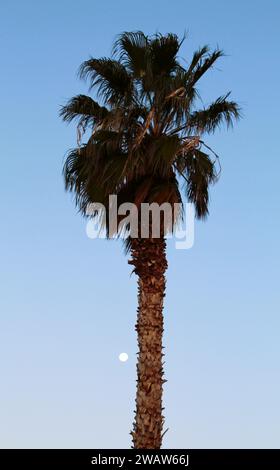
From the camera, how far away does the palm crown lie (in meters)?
23.3

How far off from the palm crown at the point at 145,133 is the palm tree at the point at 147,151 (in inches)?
1.0

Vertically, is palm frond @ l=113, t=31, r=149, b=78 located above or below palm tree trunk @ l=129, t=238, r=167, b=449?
above

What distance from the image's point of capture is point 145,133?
77.5 feet

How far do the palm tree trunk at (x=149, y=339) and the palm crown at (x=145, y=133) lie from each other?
1.41m

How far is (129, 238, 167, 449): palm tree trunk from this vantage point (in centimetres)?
2164

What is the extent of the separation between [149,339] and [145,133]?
549 cm

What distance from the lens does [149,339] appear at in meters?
22.2

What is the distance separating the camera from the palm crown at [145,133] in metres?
23.3

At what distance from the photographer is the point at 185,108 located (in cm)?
2325

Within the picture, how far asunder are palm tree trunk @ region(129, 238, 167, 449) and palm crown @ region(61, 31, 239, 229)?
1413 mm

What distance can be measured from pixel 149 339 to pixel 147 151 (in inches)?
195

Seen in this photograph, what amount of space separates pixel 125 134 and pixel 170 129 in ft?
4.02

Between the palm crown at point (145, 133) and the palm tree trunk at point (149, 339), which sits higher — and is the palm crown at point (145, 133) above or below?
above

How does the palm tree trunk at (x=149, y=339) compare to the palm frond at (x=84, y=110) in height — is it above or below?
below
